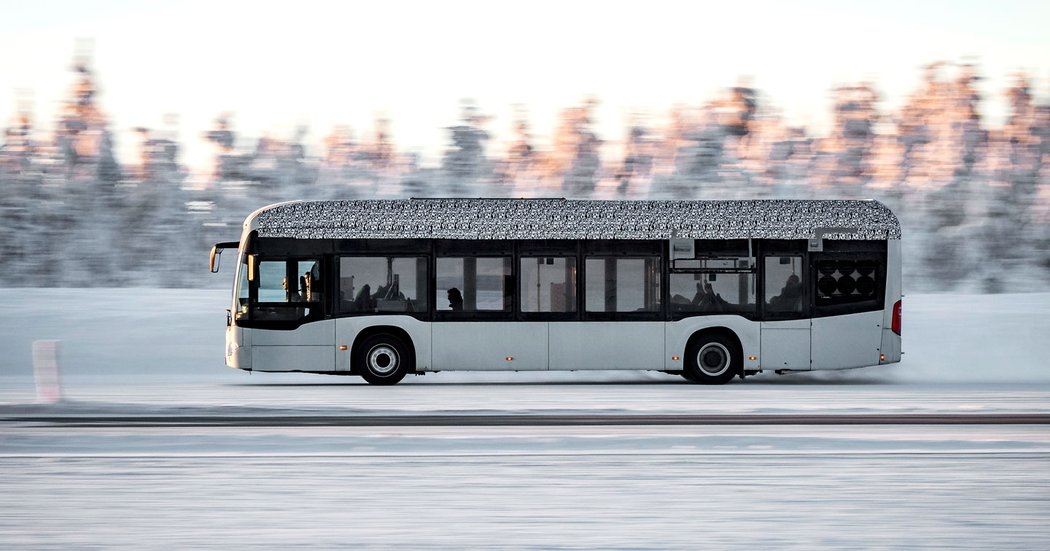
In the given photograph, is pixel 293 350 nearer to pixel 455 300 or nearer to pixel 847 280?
pixel 455 300

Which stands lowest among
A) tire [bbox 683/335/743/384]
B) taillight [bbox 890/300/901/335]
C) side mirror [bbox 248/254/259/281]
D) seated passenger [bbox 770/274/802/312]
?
tire [bbox 683/335/743/384]

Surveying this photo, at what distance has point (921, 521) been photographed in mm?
8938

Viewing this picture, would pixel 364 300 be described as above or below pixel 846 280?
below

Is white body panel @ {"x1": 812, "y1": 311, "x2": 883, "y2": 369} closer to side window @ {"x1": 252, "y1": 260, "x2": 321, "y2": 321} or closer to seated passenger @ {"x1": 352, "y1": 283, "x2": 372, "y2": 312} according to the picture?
seated passenger @ {"x1": 352, "y1": 283, "x2": 372, "y2": 312}

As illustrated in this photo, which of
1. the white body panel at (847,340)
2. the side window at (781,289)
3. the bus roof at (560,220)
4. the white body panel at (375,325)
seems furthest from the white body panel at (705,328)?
the white body panel at (375,325)

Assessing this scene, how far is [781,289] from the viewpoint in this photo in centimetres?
2256

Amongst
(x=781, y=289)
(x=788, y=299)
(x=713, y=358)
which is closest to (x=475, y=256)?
(x=713, y=358)

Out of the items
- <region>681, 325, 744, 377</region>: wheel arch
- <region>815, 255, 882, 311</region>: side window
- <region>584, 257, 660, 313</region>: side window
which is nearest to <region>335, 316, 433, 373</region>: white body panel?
<region>584, 257, 660, 313</region>: side window

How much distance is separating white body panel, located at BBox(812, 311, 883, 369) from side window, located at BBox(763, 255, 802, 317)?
1.38 ft

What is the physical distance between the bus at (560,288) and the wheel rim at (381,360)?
1 centimetres

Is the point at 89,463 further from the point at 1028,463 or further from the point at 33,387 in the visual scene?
the point at 33,387

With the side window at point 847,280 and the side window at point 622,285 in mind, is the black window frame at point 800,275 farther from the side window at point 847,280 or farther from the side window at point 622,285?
the side window at point 622,285

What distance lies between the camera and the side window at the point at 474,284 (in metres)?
22.2

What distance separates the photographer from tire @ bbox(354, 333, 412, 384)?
22016 mm
